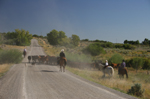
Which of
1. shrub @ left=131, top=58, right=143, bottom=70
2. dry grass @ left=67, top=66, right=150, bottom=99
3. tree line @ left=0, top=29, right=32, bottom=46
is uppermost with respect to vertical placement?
tree line @ left=0, top=29, right=32, bottom=46

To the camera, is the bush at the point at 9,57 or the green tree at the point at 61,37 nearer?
the bush at the point at 9,57

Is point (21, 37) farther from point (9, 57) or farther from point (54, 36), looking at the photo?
point (9, 57)

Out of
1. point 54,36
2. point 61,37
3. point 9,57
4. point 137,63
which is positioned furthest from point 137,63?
point 54,36

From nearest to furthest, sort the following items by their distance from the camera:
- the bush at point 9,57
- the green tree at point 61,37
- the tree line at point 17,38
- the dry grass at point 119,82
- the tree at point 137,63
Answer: the dry grass at point 119,82 → the bush at point 9,57 → the tree at point 137,63 → the tree line at point 17,38 → the green tree at point 61,37

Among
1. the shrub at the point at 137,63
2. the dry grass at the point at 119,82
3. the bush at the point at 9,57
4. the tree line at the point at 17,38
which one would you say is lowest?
the dry grass at the point at 119,82

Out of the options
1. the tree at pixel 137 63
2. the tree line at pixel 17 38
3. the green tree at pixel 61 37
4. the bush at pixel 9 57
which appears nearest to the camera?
the bush at pixel 9 57

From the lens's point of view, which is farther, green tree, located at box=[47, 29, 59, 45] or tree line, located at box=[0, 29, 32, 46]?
green tree, located at box=[47, 29, 59, 45]

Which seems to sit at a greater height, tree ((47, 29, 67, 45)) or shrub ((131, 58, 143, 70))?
tree ((47, 29, 67, 45))

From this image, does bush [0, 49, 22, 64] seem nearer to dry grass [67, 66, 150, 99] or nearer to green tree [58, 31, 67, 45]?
dry grass [67, 66, 150, 99]

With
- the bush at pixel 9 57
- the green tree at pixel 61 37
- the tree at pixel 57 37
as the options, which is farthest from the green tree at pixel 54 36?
the bush at pixel 9 57

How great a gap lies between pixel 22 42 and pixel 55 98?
85.8 metres

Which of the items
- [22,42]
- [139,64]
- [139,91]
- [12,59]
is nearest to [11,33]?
[22,42]

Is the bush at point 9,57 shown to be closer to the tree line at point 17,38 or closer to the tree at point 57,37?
the tree line at point 17,38

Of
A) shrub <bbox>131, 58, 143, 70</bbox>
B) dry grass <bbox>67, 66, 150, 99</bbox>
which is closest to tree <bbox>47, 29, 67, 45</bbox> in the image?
shrub <bbox>131, 58, 143, 70</bbox>
